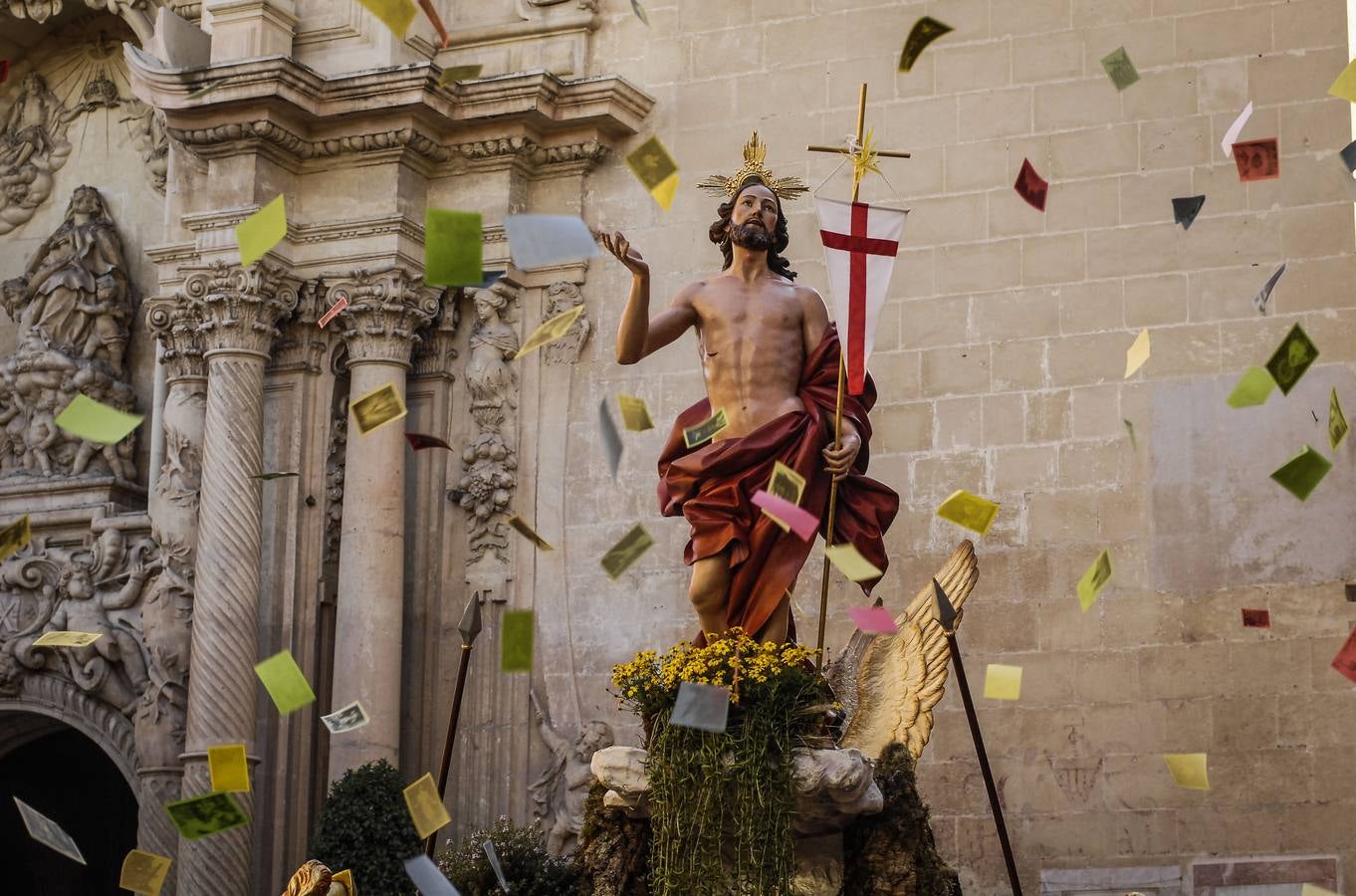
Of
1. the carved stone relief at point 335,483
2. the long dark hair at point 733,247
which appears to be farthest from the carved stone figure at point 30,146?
the long dark hair at point 733,247

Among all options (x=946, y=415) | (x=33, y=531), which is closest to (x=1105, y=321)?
(x=946, y=415)

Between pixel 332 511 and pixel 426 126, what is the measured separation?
248cm

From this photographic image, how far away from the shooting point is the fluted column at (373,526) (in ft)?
51.3

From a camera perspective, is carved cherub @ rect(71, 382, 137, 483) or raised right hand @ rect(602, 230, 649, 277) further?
carved cherub @ rect(71, 382, 137, 483)

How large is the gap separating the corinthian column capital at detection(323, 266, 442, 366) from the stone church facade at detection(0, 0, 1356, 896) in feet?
0.10

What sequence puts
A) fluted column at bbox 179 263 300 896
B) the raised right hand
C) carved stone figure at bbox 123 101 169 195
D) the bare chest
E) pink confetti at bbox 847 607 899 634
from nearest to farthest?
the raised right hand → the bare chest → pink confetti at bbox 847 607 899 634 → fluted column at bbox 179 263 300 896 → carved stone figure at bbox 123 101 169 195

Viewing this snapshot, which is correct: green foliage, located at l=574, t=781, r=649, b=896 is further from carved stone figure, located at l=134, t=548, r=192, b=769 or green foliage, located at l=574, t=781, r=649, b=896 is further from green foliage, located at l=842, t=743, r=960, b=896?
carved stone figure, located at l=134, t=548, r=192, b=769

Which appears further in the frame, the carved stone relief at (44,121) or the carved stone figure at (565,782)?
the carved stone relief at (44,121)

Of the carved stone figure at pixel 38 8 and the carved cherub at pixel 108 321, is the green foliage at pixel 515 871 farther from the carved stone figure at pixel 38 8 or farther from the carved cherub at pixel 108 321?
the carved stone figure at pixel 38 8

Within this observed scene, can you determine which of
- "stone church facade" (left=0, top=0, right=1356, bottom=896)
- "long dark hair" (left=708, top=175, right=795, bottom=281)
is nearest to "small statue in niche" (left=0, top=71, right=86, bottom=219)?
"stone church facade" (left=0, top=0, right=1356, bottom=896)

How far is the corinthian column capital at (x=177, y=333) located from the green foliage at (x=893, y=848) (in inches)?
274

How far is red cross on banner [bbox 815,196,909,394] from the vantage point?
1144cm

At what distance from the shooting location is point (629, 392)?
1608 cm

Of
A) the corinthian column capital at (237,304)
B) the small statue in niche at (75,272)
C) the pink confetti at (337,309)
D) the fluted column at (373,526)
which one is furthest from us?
the small statue in niche at (75,272)
